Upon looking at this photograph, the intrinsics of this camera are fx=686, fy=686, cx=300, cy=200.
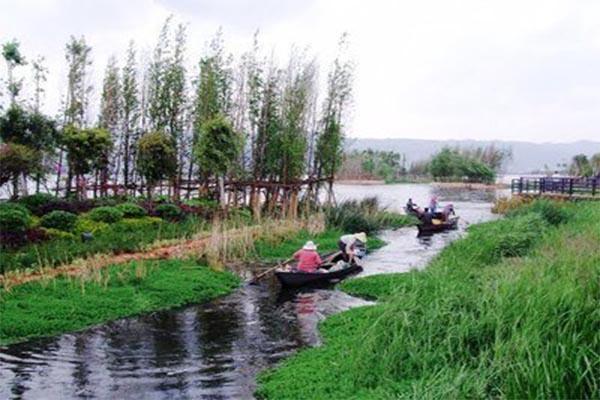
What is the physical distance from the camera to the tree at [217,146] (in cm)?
2341

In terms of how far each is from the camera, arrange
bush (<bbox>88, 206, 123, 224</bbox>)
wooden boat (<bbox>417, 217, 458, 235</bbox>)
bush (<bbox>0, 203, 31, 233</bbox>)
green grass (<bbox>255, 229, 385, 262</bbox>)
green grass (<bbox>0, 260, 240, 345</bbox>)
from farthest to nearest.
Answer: wooden boat (<bbox>417, 217, 458, 235</bbox>) → bush (<bbox>88, 206, 123, 224</bbox>) → green grass (<bbox>255, 229, 385, 262</bbox>) → bush (<bbox>0, 203, 31, 233</bbox>) → green grass (<bbox>0, 260, 240, 345</bbox>)

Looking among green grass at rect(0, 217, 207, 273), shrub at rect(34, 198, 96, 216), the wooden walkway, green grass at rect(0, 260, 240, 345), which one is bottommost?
green grass at rect(0, 260, 240, 345)

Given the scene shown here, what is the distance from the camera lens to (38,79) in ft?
81.8

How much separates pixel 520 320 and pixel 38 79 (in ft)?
73.6

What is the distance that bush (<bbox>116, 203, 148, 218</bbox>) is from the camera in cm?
2039

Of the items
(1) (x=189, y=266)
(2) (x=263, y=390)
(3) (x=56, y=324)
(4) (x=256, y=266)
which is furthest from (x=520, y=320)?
(4) (x=256, y=266)

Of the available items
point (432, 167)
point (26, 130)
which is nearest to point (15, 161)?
point (26, 130)

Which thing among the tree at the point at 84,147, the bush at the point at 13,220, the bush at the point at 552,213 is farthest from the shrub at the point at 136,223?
the bush at the point at 552,213

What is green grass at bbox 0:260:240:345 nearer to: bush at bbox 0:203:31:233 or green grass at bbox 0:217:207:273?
green grass at bbox 0:217:207:273

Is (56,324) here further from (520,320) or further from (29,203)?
(29,203)

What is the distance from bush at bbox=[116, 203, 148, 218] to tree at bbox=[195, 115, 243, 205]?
355 centimetres

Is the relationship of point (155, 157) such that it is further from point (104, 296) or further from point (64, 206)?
point (104, 296)

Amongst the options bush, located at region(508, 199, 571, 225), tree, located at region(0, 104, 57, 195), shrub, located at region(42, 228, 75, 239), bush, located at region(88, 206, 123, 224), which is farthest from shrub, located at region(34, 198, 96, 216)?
bush, located at region(508, 199, 571, 225)

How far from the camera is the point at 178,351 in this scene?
960 centimetres
